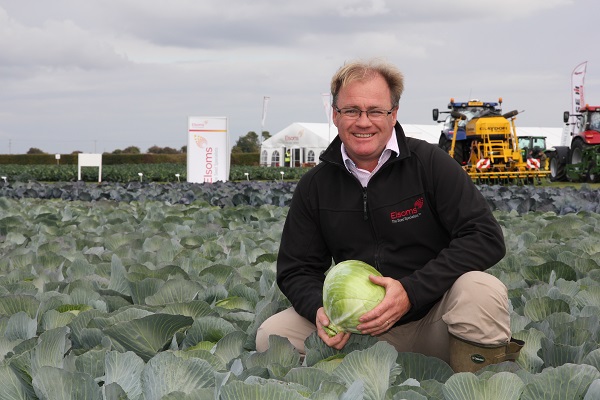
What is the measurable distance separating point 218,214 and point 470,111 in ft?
57.8

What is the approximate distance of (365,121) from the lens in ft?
9.80

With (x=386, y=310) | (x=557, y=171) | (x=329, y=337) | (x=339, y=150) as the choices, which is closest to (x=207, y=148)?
(x=557, y=171)

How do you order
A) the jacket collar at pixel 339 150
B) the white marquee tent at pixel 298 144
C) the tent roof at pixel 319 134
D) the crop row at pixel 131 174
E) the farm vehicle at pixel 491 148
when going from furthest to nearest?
1. the white marquee tent at pixel 298 144
2. the tent roof at pixel 319 134
3. the crop row at pixel 131 174
4. the farm vehicle at pixel 491 148
5. the jacket collar at pixel 339 150

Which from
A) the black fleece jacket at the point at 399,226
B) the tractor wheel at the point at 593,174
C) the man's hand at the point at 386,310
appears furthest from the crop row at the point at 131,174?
the man's hand at the point at 386,310

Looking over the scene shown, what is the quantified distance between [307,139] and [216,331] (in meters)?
40.4

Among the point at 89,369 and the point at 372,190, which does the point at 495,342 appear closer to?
the point at 372,190

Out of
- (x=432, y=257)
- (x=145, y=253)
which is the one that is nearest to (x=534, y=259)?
(x=432, y=257)

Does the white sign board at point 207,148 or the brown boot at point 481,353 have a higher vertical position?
the white sign board at point 207,148

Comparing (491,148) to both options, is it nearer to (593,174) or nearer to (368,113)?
(593,174)

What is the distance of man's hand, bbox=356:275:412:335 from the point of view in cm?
275

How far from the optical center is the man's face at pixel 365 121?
299cm

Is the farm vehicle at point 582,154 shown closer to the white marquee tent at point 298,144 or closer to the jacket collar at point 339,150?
the white marquee tent at point 298,144

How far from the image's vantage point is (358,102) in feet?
9.84

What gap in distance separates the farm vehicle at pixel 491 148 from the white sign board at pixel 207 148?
6351 millimetres
